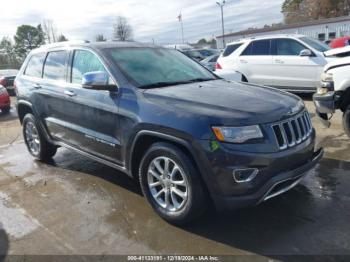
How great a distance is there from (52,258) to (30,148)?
3.28m

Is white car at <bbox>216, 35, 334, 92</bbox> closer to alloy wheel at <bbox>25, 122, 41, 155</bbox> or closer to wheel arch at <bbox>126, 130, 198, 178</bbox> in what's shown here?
alloy wheel at <bbox>25, 122, 41, 155</bbox>

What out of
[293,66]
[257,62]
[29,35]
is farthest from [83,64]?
[29,35]

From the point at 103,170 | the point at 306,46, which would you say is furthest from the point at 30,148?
the point at 306,46

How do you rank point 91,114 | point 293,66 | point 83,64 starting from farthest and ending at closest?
point 293,66 → point 83,64 → point 91,114

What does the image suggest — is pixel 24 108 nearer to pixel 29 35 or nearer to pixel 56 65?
pixel 56 65

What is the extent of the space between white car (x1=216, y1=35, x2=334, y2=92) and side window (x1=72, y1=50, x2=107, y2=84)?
16.7 feet

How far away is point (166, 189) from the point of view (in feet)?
12.0

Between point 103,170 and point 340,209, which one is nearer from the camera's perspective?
point 340,209

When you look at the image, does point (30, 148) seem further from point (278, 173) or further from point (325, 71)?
point (325, 71)

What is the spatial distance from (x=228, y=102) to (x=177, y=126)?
534 mm

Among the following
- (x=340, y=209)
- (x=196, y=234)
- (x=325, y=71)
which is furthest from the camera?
(x=325, y=71)

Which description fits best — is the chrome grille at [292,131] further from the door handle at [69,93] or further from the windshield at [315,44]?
the windshield at [315,44]

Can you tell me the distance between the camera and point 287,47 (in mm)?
9914

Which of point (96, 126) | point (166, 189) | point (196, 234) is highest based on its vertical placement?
point (96, 126)
